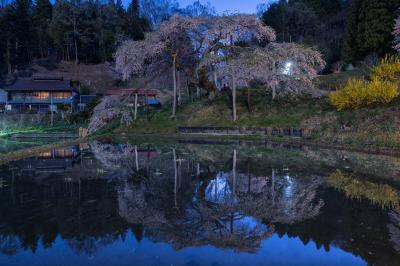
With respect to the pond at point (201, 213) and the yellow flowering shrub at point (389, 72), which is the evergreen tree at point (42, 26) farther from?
the pond at point (201, 213)

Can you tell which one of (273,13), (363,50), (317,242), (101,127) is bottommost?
(317,242)

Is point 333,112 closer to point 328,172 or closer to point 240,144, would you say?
point 240,144

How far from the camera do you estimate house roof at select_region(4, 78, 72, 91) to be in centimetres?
5397

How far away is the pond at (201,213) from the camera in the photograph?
6.30 meters

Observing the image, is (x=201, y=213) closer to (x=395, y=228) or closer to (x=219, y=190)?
(x=219, y=190)

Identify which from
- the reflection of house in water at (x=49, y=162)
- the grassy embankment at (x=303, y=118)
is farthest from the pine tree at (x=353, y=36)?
Answer: the reflection of house in water at (x=49, y=162)

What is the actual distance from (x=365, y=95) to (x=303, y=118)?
4.47m

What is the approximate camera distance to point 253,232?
7281 millimetres

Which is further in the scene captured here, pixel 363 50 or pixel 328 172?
pixel 363 50

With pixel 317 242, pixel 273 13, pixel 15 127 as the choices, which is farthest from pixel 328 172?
pixel 273 13

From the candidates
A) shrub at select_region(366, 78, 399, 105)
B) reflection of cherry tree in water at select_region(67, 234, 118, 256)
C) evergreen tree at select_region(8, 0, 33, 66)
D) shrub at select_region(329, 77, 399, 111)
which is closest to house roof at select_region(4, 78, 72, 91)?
evergreen tree at select_region(8, 0, 33, 66)

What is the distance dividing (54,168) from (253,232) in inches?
378

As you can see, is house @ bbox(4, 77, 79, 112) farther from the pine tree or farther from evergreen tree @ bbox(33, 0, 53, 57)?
the pine tree

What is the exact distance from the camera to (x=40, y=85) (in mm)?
55156
